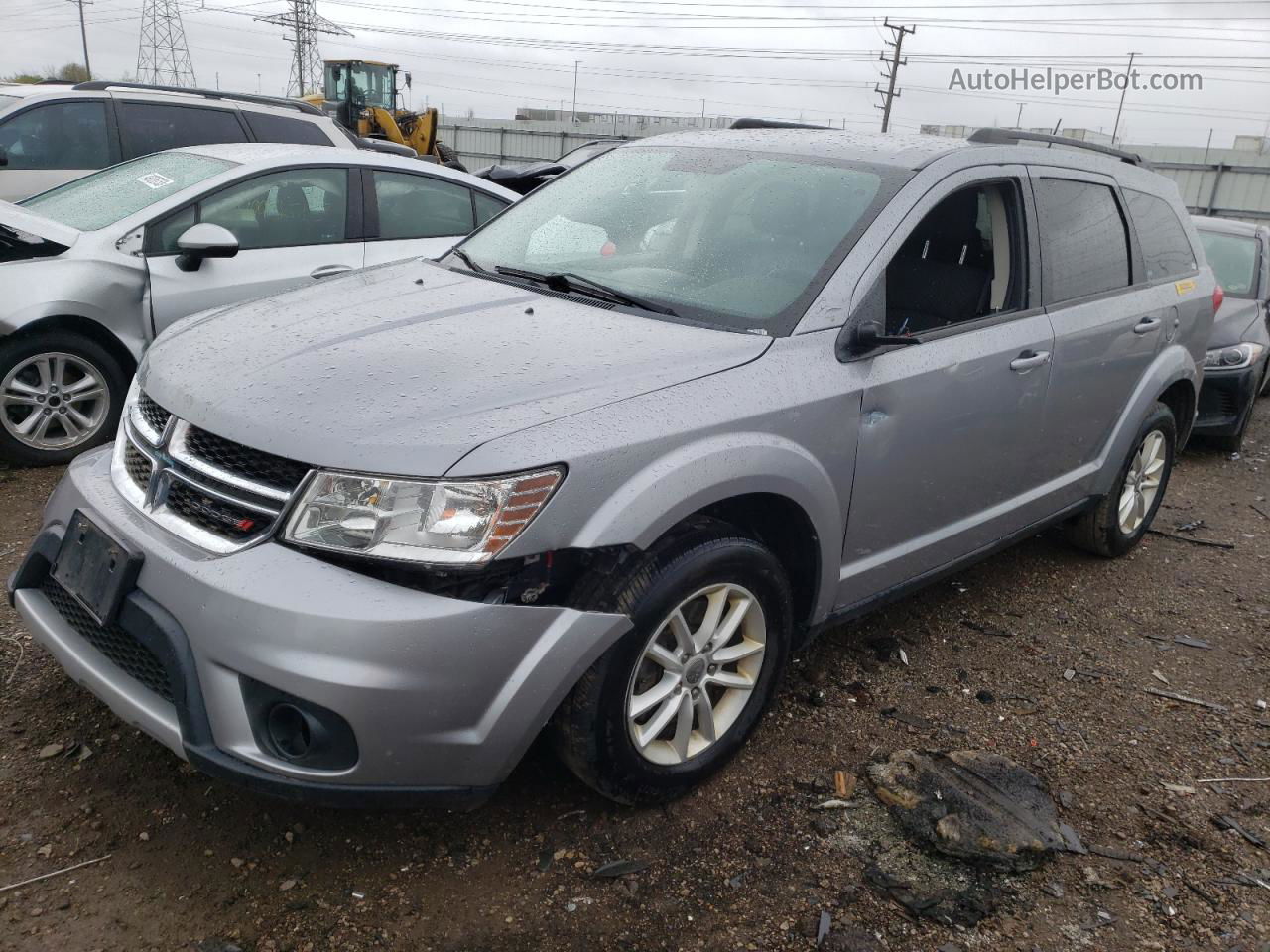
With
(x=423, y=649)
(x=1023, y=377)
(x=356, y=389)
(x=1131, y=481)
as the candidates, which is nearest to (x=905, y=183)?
(x=1023, y=377)

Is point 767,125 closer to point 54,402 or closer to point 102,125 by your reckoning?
point 54,402

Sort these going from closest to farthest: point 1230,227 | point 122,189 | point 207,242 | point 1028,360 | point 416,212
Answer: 1. point 1028,360
2. point 207,242
3. point 122,189
4. point 416,212
5. point 1230,227

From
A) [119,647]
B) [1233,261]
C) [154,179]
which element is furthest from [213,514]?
[1233,261]

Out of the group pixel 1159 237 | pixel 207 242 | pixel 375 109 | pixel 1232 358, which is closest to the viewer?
pixel 207 242

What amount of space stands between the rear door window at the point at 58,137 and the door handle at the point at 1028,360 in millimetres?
6890

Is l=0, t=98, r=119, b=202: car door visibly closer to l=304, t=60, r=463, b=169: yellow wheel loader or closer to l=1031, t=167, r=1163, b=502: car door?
l=1031, t=167, r=1163, b=502: car door

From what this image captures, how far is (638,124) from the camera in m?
40.7

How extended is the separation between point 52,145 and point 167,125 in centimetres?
81

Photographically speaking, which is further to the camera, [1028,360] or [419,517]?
[1028,360]

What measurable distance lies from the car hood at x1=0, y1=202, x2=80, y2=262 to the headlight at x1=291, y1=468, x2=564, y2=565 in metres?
3.74

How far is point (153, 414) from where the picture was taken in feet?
8.89

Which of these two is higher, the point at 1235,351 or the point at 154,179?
the point at 154,179

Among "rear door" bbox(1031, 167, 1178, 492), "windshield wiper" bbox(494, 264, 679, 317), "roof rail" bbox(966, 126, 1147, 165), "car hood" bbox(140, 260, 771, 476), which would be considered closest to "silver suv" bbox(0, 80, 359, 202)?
"car hood" bbox(140, 260, 771, 476)

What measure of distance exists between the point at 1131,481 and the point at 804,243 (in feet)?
8.69
